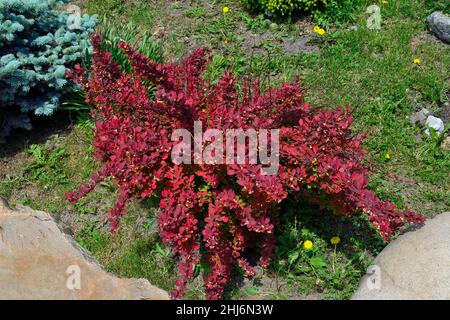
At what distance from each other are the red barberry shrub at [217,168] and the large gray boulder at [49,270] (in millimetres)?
260

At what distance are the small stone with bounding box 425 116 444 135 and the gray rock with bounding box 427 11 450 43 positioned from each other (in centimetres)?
109

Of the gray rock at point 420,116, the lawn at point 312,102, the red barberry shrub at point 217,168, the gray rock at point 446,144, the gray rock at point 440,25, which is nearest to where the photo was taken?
the red barberry shrub at point 217,168

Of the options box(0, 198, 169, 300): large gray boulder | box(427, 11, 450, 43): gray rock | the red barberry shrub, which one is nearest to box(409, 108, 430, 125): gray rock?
box(427, 11, 450, 43): gray rock

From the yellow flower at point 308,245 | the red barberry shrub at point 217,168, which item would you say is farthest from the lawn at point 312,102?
the red barberry shrub at point 217,168

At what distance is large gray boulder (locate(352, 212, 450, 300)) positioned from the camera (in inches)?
117

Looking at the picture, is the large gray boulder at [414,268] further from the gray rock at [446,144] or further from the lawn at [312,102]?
the gray rock at [446,144]

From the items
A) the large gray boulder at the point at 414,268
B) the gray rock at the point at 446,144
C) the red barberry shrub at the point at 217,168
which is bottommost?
the gray rock at the point at 446,144

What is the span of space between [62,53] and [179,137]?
5.42 feet

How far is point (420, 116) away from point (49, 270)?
2.92 meters

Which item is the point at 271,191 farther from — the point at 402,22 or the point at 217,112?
the point at 402,22

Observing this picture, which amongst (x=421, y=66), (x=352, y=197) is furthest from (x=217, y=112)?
(x=421, y=66)

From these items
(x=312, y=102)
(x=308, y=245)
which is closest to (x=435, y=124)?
(x=312, y=102)

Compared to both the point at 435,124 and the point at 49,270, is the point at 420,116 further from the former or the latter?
the point at 49,270

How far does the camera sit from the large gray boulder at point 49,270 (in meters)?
3.00
